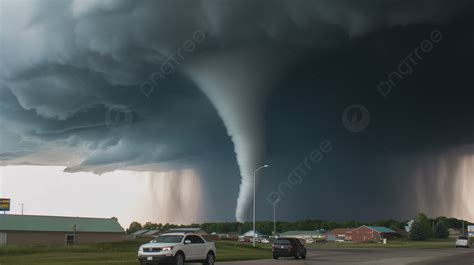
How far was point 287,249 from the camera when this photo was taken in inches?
1757

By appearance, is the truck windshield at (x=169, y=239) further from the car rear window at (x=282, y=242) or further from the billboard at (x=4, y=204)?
the billboard at (x=4, y=204)

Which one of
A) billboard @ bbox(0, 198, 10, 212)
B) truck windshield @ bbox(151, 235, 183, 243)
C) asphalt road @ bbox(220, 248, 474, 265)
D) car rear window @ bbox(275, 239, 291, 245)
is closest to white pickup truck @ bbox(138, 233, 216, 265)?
truck windshield @ bbox(151, 235, 183, 243)

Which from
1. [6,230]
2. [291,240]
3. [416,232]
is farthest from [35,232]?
[416,232]

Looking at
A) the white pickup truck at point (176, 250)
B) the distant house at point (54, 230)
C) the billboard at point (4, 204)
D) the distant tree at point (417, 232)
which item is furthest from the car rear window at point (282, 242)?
the distant tree at point (417, 232)

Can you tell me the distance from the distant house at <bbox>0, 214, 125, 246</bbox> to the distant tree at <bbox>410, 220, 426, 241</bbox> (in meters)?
123

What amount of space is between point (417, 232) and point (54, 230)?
138668mm

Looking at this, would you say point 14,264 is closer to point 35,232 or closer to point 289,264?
point 289,264

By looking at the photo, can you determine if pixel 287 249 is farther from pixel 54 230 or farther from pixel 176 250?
pixel 54 230

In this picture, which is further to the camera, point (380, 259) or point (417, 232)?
point (417, 232)

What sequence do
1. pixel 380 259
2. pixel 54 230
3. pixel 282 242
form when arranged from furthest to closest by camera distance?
pixel 54 230 → pixel 282 242 → pixel 380 259

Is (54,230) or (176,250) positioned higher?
(176,250)

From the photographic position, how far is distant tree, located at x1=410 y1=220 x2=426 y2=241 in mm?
185250

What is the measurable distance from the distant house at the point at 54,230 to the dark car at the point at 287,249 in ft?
141

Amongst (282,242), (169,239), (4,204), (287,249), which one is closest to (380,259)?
(287,249)
